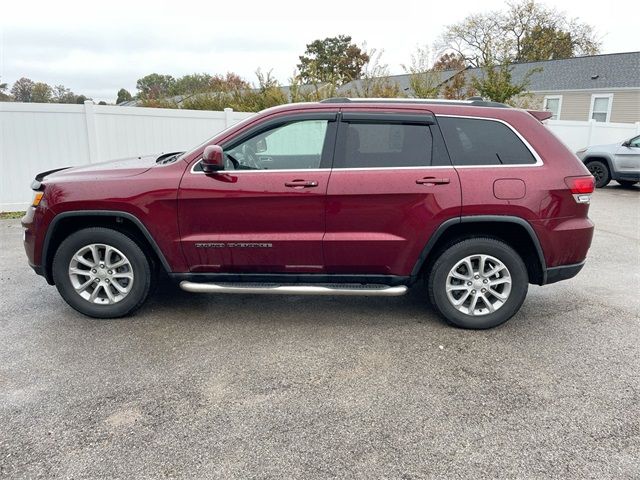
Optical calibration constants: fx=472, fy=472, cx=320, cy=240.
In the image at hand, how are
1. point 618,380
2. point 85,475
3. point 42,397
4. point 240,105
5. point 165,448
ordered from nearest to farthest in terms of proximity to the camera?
point 85,475
point 165,448
point 42,397
point 618,380
point 240,105

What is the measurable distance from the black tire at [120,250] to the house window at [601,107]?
86.9 ft

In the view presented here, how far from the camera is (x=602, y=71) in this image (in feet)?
80.9

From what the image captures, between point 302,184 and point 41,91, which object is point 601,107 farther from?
point 41,91

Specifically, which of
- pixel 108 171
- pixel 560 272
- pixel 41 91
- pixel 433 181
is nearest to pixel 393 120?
pixel 433 181

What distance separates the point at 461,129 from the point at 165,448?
3076 mm

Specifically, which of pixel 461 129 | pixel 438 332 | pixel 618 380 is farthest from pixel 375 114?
pixel 618 380

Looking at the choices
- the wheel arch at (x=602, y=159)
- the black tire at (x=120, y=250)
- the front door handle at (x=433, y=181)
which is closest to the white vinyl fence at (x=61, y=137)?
the black tire at (x=120, y=250)

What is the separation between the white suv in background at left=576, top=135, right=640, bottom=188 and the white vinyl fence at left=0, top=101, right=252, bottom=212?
1115 centimetres

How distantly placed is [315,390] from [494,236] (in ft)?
6.40

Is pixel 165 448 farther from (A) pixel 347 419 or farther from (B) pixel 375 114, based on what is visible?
(B) pixel 375 114

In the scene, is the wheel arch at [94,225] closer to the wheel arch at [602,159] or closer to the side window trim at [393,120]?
the side window trim at [393,120]

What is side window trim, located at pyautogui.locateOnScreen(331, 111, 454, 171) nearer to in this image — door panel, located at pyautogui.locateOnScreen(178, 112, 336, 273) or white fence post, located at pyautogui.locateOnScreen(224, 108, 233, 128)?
door panel, located at pyautogui.locateOnScreen(178, 112, 336, 273)

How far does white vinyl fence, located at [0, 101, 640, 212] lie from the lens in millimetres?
8203

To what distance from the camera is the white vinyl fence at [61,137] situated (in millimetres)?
8188
